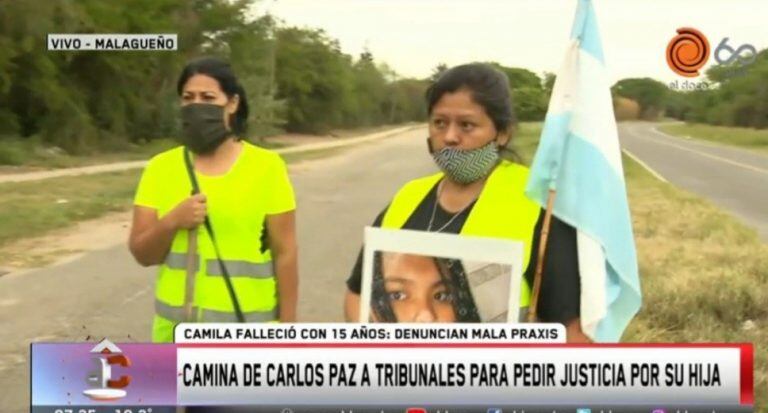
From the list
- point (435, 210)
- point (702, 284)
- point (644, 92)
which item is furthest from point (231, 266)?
point (702, 284)

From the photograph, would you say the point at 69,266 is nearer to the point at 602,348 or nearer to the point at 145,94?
the point at 602,348

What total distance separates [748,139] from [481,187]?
74.6 ft

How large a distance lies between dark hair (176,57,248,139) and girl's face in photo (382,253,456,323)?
897 mm

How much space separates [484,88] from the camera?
1.73m

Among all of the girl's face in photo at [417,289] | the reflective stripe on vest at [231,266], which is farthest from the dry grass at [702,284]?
the reflective stripe on vest at [231,266]

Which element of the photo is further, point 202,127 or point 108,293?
point 108,293

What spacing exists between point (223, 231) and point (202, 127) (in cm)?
25

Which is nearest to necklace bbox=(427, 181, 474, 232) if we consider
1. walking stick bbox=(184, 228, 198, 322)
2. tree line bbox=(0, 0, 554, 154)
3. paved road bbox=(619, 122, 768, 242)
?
walking stick bbox=(184, 228, 198, 322)

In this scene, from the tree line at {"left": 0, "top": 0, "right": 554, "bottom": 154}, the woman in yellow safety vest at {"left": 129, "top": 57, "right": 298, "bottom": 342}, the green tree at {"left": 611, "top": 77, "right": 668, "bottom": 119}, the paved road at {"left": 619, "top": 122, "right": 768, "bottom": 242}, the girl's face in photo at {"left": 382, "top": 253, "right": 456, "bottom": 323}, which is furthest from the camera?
the tree line at {"left": 0, "top": 0, "right": 554, "bottom": 154}

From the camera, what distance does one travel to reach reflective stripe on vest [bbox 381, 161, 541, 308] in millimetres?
1582

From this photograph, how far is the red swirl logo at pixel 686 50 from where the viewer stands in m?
2.64

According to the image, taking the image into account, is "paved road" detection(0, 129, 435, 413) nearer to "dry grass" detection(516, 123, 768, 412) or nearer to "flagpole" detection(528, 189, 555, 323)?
"flagpole" detection(528, 189, 555, 323)

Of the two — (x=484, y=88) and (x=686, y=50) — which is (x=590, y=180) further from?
(x=686, y=50)

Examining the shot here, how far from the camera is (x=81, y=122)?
2303cm
